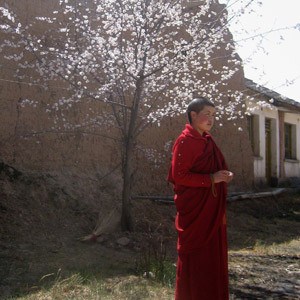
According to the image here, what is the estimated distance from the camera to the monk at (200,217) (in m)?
3.71

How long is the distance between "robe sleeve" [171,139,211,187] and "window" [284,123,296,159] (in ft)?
48.4

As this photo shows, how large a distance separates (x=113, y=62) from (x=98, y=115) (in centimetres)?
182

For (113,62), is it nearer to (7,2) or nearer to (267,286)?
(7,2)

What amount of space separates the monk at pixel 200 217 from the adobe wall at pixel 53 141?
403cm

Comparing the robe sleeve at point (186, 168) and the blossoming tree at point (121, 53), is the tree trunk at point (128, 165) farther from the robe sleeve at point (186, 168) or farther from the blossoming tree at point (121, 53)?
the robe sleeve at point (186, 168)

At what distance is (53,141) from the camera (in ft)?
26.4

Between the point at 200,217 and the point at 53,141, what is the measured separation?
4.70 metres

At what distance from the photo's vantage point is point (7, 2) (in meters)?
7.82

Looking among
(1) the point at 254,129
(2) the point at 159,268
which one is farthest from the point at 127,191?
(1) the point at 254,129

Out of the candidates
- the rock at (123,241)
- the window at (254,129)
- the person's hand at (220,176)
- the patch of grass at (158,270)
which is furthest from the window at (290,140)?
the person's hand at (220,176)

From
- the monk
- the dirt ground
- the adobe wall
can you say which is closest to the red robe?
the monk

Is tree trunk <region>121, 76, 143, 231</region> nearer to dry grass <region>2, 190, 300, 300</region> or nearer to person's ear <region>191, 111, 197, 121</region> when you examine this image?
dry grass <region>2, 190, 300, 300</region>

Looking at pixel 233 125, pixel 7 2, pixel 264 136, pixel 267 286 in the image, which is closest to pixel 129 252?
pixel 267 286

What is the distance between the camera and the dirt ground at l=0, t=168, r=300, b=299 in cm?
534
